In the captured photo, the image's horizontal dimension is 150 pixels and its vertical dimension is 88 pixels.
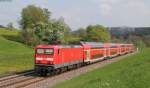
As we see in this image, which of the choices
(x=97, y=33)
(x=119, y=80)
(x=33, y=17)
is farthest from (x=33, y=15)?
(x=119, y=80)

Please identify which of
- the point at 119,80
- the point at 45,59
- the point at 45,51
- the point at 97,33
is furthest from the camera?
the point at 97,33

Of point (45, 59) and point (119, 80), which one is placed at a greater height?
point (45, 59)

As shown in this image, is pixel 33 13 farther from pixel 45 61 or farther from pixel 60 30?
pixel 45 61

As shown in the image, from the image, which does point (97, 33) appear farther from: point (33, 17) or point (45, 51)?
point (45, 51)

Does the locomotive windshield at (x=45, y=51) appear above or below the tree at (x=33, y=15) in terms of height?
below

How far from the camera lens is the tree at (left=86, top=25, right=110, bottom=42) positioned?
517 feet

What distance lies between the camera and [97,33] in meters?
162

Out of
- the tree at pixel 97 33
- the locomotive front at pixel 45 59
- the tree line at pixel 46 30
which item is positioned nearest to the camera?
→ the locomotive front at pixel 45 59

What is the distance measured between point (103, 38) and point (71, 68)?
118306mm

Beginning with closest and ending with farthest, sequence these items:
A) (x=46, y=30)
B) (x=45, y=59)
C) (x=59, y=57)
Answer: (x=45, y=59)
(x=59, y=57)
(x=46, y=30)

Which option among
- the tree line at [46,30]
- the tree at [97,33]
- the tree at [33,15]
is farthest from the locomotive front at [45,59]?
the tree at [97,33]

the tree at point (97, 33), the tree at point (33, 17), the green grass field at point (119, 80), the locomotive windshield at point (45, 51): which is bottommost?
the green grass field at point (119, 80)

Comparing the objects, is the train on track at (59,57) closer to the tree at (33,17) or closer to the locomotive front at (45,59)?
the locomotive front at (45,59)

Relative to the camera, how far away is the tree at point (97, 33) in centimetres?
15750
